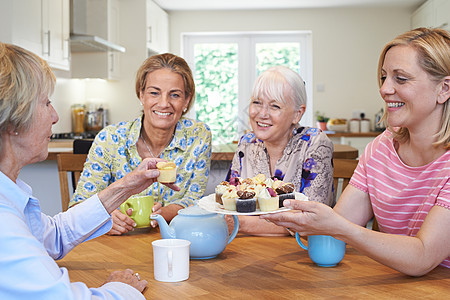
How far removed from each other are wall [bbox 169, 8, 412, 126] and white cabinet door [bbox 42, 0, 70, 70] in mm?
2448

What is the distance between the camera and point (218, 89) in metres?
7.14

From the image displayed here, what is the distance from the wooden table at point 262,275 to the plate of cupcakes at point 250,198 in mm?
144

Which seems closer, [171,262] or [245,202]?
[171,262]

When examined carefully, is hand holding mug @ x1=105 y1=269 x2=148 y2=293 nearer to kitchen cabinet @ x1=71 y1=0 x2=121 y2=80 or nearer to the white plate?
the white plate

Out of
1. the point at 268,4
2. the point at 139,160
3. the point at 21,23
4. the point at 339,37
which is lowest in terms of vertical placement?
the point at 139,160

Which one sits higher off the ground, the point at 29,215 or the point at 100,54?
the point at 100,54

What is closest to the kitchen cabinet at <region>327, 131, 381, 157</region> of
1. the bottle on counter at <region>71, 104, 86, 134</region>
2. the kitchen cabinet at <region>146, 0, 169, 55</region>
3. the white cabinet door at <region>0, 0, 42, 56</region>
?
the kitchen cabinet at <region>146, 0, 169, 55</region>

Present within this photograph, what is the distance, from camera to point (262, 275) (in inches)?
47.4

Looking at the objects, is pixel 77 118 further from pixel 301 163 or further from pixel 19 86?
pixel 19 86

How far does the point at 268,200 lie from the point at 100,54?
15.7ft

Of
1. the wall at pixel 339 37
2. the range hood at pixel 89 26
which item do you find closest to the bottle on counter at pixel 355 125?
the wall at pixel 339 37

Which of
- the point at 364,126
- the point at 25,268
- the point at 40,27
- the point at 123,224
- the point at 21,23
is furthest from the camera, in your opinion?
the point at 364,126

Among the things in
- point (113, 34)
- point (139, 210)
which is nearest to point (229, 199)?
point (139, 210)

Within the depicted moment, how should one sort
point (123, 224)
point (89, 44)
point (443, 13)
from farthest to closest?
point (443, 13)
point (89, 44)
point (123, 224)
